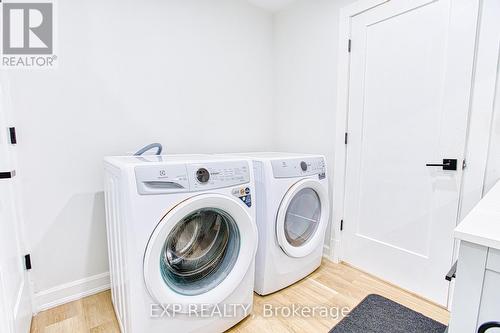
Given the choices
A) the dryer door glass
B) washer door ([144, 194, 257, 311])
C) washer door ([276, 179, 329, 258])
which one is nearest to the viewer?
washer door ([144, 194, 257, 311])

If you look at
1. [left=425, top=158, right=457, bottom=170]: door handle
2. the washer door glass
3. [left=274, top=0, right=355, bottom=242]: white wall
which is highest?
[left=274, top=0, right=355, bottom=242]: white wall

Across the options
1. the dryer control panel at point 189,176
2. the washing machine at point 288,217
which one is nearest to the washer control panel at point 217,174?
the dryer control panel at point 189,176

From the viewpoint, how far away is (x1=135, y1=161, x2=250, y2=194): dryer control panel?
103 centimetres

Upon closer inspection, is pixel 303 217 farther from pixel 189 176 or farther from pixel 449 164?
pixel 189 176

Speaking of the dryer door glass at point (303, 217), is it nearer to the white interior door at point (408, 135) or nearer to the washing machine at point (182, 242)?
the white interior door at point (408, 135)

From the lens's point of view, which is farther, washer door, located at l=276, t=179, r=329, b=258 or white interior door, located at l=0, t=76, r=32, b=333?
washer door, located at l=276, t=179, r=329, b=258

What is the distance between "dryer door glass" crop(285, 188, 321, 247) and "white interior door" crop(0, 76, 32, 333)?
4.61 feet

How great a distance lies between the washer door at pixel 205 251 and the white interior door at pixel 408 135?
1.08 meters

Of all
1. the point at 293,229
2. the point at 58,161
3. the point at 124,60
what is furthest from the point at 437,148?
the point at 58,161

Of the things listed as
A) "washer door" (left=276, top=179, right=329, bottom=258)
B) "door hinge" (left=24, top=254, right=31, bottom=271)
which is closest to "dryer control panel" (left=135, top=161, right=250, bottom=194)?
"washer door" (left=276, top=179, right=329, bottom=258)

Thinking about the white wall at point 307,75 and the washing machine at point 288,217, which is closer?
the washing machine at point 288,217

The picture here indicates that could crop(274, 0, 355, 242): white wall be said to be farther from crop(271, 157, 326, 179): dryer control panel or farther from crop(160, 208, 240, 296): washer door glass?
crop(160, 208, 240, 296): washer door glass

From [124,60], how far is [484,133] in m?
2.18

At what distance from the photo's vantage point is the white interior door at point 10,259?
1.01 metres
